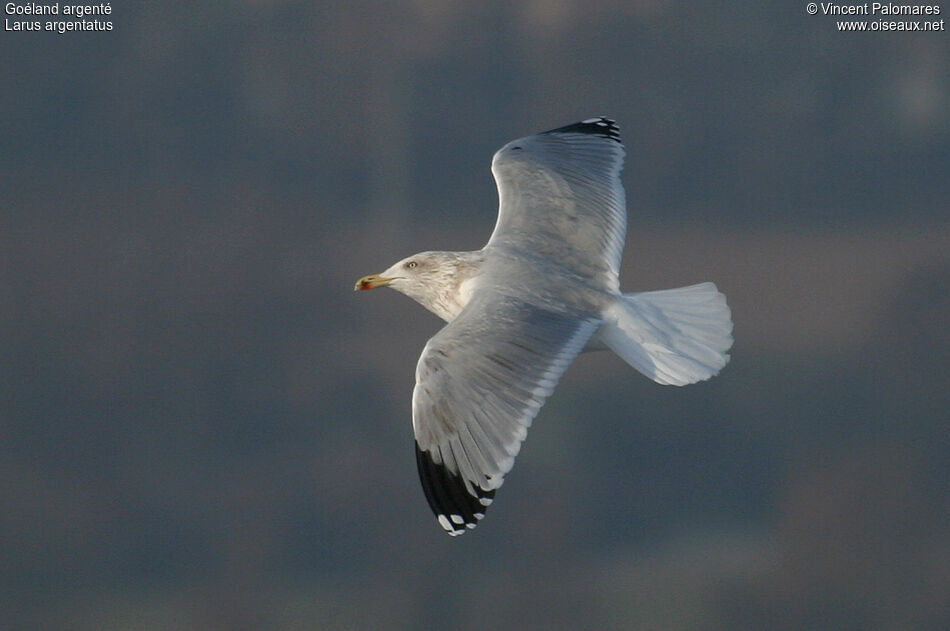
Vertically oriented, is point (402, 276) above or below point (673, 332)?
above

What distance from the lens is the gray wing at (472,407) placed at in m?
4.71

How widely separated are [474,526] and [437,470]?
27cm

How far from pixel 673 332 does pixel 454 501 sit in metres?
1.54

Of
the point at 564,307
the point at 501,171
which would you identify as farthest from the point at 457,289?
the point at 501,171

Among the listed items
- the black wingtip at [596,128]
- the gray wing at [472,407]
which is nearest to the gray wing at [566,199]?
the black wingtip at [596,128]

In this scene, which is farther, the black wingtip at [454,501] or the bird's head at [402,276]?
the bird's head at [402,276]

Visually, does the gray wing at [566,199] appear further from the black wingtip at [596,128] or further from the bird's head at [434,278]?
the bird's head at [434,278]

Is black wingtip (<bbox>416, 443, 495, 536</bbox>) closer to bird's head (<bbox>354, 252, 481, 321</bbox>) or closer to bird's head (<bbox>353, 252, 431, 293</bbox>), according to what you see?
bird's head (<bbox>354, 252, 481, 321</bbox>)

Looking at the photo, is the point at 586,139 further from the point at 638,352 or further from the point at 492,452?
the point at 492,452

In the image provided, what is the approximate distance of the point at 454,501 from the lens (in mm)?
4730

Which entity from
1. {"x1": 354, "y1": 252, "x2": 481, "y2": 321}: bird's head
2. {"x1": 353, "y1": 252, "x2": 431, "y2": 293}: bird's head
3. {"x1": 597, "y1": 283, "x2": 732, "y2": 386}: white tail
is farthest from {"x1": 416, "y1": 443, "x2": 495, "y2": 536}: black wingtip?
{"x1": 353, "y1": 252, "x2": 431, "y2": 293}: bird's head

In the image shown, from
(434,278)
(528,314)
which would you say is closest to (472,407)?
(528,314)

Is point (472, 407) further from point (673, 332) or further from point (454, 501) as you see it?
point (673, 332)

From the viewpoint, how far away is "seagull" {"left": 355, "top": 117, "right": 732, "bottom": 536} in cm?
476
